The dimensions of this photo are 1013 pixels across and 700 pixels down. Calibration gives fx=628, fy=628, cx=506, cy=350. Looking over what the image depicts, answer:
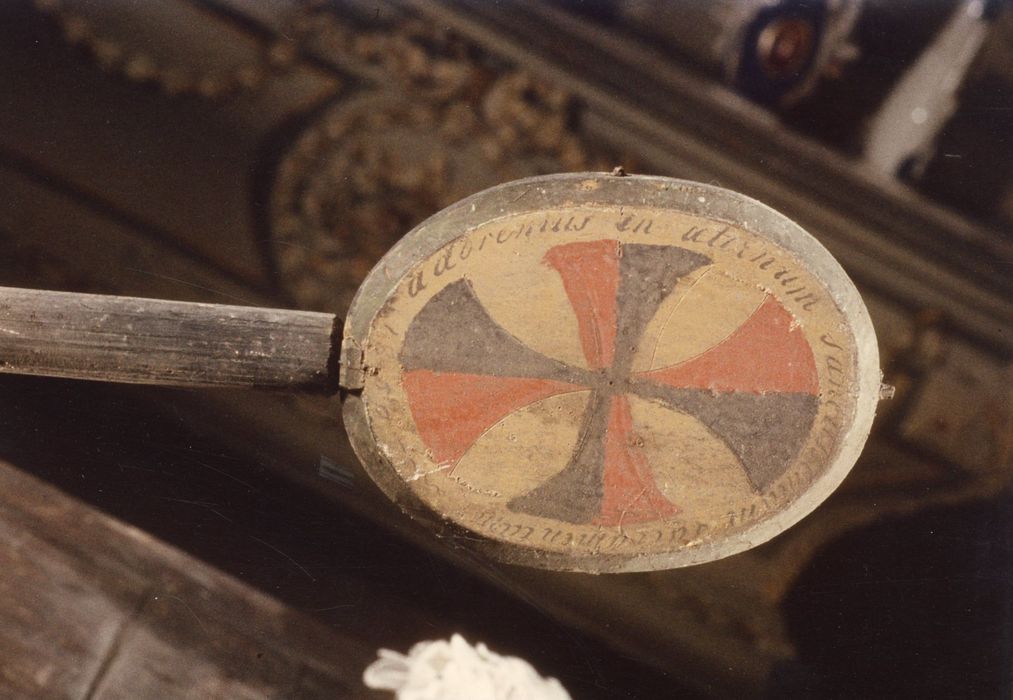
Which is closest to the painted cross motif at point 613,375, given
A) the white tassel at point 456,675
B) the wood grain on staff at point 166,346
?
the wood grain on staff at point 166,346

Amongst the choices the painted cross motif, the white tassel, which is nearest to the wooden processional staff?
the painted cross motif

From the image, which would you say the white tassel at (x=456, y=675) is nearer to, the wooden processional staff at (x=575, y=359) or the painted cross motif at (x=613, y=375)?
the wooden processional staff at (x=575, y=359)

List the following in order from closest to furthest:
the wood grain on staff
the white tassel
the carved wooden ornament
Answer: the carved wooden ornament, the wood grain on staff, the white tassel

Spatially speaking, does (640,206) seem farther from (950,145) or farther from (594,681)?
(594,681)

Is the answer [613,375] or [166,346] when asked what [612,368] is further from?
[166,346]

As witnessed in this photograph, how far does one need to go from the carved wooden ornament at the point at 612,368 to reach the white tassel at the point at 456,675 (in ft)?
1.50

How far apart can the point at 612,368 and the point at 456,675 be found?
940 mm

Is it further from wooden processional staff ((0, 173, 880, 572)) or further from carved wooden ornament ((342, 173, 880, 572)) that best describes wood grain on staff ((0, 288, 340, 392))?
carved wooden ornament ((342, 173, 880, 572))

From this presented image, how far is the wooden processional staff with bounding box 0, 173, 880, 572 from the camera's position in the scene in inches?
48.0

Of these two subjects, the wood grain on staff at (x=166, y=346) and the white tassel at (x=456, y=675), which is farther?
the white tassel at (x=456, y=675)

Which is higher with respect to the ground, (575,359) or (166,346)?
(575,359)

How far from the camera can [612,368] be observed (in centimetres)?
127

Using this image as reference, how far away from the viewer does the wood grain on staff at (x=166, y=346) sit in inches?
52.0

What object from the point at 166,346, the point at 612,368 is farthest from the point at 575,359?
the point at 166,346
